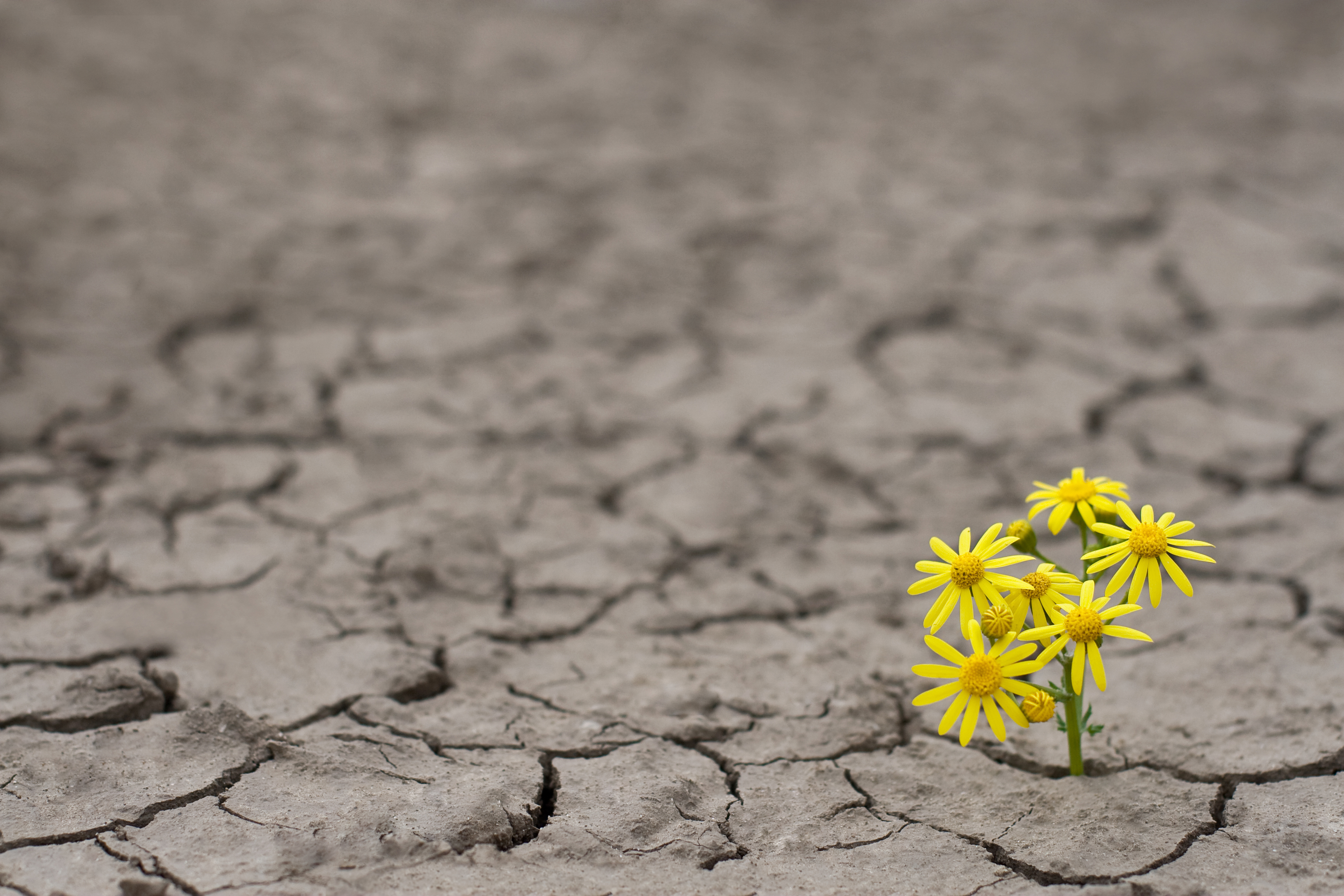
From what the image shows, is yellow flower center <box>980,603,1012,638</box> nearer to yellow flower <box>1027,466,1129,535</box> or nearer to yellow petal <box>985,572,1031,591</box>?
yellow petal <box>985,572,1031,591</box>

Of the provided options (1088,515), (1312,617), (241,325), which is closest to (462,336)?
(241,325)

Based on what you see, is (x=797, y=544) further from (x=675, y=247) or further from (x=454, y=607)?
(x=675, y=247)

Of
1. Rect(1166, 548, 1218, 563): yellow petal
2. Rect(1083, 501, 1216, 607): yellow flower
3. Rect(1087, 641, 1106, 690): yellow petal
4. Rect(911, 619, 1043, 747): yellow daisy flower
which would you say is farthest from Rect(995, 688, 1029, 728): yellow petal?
Rect(1166, 548, 1218, 563): yellow petal

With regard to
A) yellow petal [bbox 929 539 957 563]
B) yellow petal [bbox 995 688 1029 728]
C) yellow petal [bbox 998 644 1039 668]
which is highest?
yellow petal [bbox 929 539 957 563]

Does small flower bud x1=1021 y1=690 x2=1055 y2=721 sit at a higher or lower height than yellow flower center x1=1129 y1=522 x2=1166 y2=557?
lower

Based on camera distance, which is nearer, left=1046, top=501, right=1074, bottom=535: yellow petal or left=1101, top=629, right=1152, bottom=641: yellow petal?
left=1101, top=629, right=1152, bottom=641: yellow petal

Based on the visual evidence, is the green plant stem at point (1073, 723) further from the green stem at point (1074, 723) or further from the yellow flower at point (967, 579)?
the yellow flower at point (967, 579)

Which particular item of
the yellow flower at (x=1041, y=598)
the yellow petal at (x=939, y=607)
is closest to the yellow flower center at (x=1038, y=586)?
the yellow flower at (x=1041, y=598)
